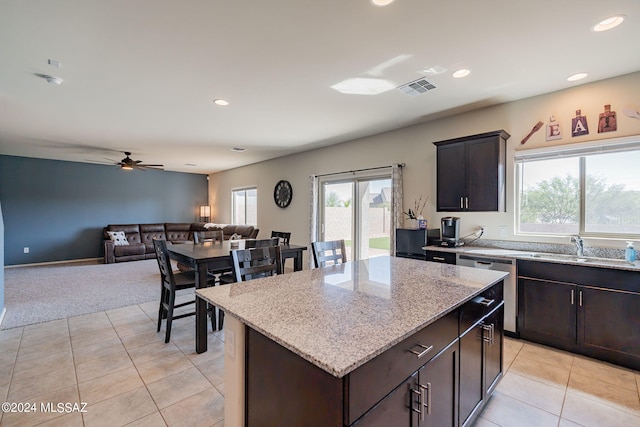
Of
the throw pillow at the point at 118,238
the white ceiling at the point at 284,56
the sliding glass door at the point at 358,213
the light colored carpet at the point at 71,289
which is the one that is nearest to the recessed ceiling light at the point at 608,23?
the white ceiling at the point at 284,56

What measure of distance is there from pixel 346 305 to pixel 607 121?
3452 mm

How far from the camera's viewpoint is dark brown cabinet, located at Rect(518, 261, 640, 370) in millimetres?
2391

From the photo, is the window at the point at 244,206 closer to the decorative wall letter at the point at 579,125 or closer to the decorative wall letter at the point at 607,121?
the decorative wall letter at the point at 579,125

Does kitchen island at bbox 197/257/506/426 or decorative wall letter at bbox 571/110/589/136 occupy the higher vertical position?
decorative wall letter at bbox 571/110/589/136

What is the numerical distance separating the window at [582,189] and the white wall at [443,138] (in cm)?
12

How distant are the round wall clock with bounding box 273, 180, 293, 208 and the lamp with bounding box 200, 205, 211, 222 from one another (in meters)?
3.80

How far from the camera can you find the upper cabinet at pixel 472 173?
3.27 metres

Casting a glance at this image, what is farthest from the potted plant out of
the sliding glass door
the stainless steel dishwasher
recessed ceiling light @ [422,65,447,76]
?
recessed ceiling light @ [422,65,447,76]

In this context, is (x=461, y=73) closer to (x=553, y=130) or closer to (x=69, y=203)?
(x=553, y=130)

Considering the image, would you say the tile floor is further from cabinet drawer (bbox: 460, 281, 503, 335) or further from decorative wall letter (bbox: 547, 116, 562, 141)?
decorative wall letter (bbox: 547, 116, 562, 141)

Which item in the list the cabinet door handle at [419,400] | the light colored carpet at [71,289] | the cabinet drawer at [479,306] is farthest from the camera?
the light colored carpet at [71,289]

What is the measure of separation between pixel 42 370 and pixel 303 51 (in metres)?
3.48

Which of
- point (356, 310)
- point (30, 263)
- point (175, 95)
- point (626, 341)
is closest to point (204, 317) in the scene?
point (356, 310)

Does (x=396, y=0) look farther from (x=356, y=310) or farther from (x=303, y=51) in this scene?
(x=356, y=310)
